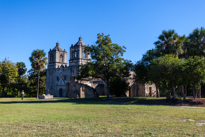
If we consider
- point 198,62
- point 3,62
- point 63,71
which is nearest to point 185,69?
point 198,62

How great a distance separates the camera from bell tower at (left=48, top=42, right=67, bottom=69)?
5912 cm

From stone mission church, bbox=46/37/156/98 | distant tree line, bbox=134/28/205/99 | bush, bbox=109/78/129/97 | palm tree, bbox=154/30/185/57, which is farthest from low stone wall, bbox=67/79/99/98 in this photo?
stone mission church, bbox=46/37/156/98

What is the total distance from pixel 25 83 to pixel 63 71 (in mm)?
10735

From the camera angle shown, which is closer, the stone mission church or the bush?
the bush

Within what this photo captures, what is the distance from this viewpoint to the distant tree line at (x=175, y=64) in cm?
1673

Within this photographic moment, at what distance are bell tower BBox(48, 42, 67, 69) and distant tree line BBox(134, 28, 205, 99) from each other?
39.2 m

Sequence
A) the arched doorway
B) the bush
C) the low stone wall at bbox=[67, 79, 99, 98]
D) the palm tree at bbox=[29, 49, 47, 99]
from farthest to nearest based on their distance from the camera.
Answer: the palm tree at bbox=[29, 49, 47, 99] → the arched doorway → the low stone wall at bbox=[67, 79, 99, 98] → the bush

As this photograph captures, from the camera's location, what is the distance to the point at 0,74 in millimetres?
40250

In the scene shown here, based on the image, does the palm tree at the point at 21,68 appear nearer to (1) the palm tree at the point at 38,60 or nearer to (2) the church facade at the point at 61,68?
(2) the church facade at the point at 61,68

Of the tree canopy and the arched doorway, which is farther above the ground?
the tree canopy

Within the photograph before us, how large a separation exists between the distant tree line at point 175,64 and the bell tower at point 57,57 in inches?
1545

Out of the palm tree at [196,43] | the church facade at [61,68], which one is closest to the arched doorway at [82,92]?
the palm tree at [196,43]

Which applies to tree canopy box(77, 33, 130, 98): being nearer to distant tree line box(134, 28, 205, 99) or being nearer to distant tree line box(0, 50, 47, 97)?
distant tree line box(134, 28, 205, 99)

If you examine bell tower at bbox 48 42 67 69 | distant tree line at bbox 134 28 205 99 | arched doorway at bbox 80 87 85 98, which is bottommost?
arched doorway at bbox 80 87 85 98
